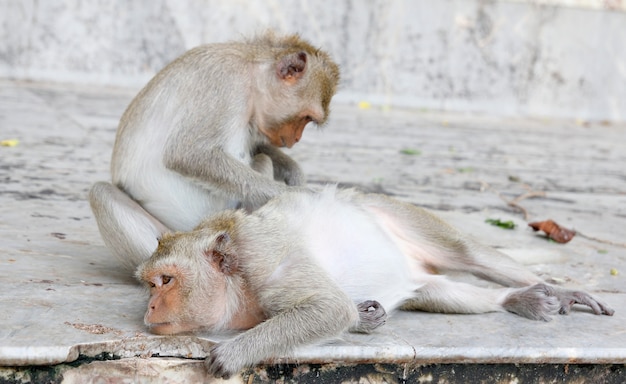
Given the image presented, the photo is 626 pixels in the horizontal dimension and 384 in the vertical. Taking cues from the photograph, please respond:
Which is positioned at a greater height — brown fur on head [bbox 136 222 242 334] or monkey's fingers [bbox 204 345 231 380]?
brown fur on head [bbox 136 222 242 334]

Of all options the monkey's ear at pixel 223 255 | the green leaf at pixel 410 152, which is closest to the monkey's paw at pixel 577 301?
the monkey's ear at pixel 223 255

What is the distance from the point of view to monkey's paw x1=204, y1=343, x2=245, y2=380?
216 centimetres

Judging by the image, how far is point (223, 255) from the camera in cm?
241

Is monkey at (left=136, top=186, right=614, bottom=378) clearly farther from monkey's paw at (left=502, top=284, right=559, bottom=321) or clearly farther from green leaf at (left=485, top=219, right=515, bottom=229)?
green leaf at (left=485, top=219, right=515, bottom=229)

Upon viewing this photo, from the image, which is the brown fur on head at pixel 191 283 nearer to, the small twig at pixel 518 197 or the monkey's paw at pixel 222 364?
the monkey's paw at pixel 222 364

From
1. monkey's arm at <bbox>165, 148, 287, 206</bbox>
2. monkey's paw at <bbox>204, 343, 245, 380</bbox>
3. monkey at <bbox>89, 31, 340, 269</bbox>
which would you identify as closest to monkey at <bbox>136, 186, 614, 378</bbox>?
monkey's paw at <bbox>204, 343, 245, 380</bbox>

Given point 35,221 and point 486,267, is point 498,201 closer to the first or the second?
point 486,267

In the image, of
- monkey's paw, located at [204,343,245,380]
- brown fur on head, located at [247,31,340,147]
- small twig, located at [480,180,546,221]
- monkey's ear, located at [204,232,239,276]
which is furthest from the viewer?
small twig, located at [480,180,546,221]

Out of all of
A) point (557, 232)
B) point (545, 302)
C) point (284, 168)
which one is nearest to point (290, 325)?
point (545, 302)

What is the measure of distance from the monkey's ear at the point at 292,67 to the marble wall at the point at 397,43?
241 inches

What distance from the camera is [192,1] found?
10.0m

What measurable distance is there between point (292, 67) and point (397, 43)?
759cm

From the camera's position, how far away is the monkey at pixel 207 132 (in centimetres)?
318

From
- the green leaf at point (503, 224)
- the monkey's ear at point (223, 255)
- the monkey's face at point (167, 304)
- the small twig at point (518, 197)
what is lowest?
the small twig at point (518, 197)
